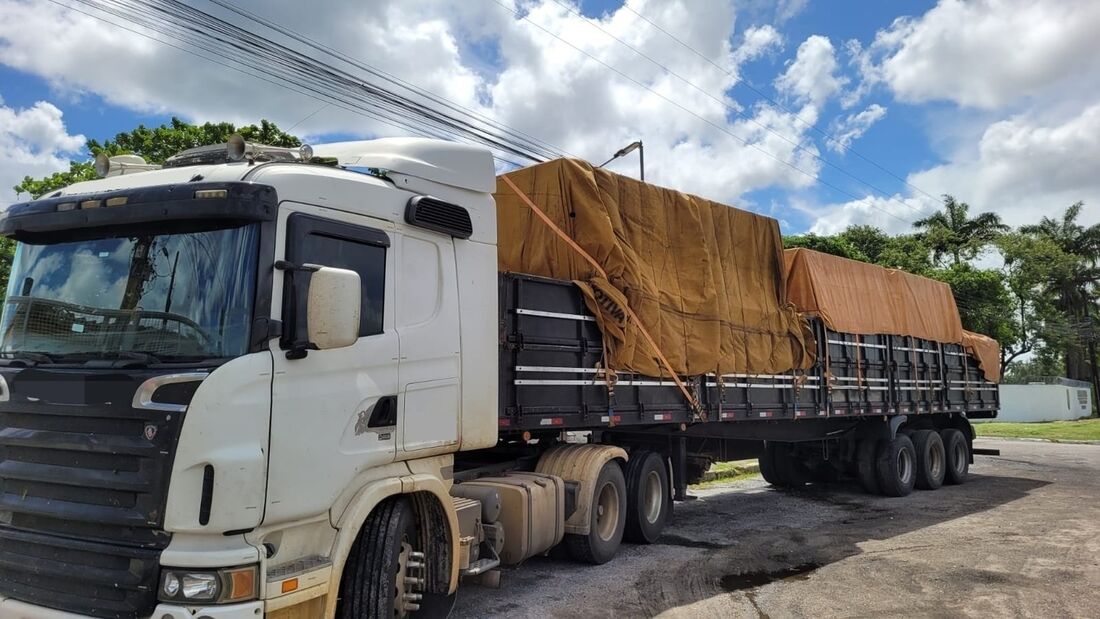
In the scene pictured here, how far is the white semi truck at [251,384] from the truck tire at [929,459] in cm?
1023

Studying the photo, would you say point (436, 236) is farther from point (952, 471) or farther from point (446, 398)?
point (952, 471)

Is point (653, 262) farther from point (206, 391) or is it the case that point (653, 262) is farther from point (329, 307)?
point (206, 391)

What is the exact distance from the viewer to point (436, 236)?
5074mm

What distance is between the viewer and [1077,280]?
45.9 m

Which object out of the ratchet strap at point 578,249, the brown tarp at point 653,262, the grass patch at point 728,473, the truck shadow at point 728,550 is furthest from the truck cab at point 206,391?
the grass patch at point 728,473

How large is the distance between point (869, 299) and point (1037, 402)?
37.8 meters

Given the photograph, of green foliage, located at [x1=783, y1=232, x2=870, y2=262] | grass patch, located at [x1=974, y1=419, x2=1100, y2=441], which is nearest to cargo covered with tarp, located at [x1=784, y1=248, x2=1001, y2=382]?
grass patch, located at [x1=974, y1=419, x2=1100, y2=441]

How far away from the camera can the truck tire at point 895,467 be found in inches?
485

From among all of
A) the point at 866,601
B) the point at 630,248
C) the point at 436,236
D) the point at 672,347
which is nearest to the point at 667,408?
the point at 672,347

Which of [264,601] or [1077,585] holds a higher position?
[264,601]

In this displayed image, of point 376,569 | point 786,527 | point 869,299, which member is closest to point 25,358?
point 376,569

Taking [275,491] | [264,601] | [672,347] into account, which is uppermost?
[672,347]

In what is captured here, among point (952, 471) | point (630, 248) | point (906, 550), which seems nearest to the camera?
point (630, 248)

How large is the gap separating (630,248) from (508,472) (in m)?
2.48
